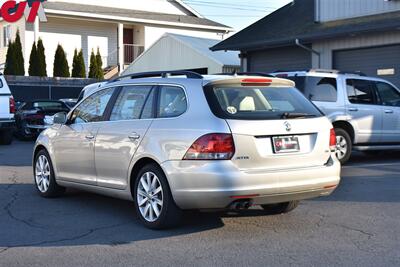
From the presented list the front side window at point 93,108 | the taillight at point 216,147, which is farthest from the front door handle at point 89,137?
the taillight at point 216,147

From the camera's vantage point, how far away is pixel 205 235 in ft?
20.4

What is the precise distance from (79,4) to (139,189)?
29.5m

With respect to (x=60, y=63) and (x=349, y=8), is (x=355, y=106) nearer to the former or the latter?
(x=349, y=8)

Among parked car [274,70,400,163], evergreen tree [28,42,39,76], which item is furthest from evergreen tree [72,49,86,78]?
parked car [274,70,400,163]

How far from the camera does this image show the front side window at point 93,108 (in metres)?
7.49

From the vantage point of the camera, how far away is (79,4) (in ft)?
112

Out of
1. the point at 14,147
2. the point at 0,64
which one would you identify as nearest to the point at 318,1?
the point at 14,147

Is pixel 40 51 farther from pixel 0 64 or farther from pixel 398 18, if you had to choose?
pixel 398 18

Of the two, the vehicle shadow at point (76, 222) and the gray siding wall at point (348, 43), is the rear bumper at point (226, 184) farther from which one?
the gray siding wall at point (348, 43)

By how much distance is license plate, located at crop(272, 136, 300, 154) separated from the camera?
610cm

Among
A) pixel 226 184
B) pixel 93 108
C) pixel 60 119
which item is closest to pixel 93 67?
pixel 60 119

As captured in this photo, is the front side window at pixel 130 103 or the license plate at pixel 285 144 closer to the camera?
the license plate at pixel 285 144

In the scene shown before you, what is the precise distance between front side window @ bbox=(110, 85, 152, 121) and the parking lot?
4.01 ft

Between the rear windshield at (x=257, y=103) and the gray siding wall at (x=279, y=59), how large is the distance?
12896 millimetres
